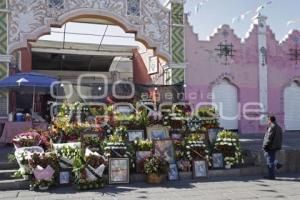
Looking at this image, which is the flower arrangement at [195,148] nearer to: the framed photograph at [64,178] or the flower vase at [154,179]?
the flower vase at [154,179]

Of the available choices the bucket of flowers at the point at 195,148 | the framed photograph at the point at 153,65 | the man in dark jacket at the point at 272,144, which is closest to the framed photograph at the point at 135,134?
the bucket of flowers at the point at 195,148

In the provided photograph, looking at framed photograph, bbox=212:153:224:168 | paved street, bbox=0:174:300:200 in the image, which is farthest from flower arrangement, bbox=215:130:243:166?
paved street, bbox=0:174:300:200

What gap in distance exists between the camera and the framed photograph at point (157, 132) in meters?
11.2

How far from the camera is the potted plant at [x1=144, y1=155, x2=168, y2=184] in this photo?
371 inches

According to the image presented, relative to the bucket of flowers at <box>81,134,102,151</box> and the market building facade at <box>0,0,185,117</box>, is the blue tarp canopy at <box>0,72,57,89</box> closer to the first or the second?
the market building facade at <box>0,0,185,117</box>

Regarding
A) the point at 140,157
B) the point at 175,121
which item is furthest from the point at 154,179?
the point at 175,121

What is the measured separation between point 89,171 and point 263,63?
1170 centimetres

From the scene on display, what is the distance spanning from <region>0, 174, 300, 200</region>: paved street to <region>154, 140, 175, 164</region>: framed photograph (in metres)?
0.79

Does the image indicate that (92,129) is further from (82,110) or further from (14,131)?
(14,131)

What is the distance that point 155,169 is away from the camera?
31.1 ft

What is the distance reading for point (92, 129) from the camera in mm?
11117

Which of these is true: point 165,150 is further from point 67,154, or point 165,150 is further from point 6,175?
point 6,175

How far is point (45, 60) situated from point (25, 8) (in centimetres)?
952

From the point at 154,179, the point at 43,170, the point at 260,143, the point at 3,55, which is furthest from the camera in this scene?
the point at 260,143
